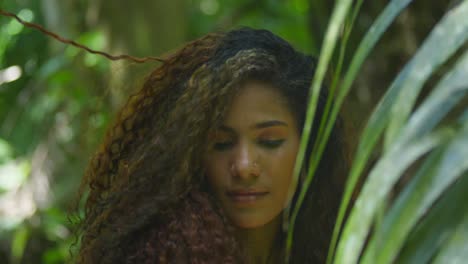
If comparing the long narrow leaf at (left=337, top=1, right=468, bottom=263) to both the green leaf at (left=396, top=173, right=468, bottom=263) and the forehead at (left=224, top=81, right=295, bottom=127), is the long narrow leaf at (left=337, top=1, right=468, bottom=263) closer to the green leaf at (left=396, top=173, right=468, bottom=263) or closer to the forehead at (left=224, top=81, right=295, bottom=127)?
the green leaf at (left=396, top=173, right=468, bottom=263)

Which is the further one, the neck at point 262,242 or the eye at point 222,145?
the neck at point 262,242

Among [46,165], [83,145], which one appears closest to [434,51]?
[83,145]

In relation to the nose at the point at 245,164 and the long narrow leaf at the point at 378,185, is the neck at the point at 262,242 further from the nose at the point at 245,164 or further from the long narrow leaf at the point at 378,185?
the long narrow leaf at the point at 378,185

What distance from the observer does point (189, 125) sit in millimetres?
2529

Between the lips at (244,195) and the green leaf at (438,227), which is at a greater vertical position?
the green leaf at (438,227)

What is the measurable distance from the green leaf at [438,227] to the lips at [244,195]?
151 cm

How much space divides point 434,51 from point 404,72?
0.18 feet

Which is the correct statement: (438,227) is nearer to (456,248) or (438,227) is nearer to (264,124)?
(456,248)

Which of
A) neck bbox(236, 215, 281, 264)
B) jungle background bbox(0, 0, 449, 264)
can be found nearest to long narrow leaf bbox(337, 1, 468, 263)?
neck bbox(236, 215, 281, 264)

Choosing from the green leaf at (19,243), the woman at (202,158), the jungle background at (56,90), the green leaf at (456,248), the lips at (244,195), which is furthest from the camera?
the jungle background at (56,90)

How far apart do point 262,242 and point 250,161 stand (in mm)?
432

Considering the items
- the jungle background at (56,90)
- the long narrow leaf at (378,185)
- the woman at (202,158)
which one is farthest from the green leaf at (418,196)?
the jungle background at (56,90)

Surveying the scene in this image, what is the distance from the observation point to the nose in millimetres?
2494

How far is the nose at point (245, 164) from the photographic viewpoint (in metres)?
2.49
